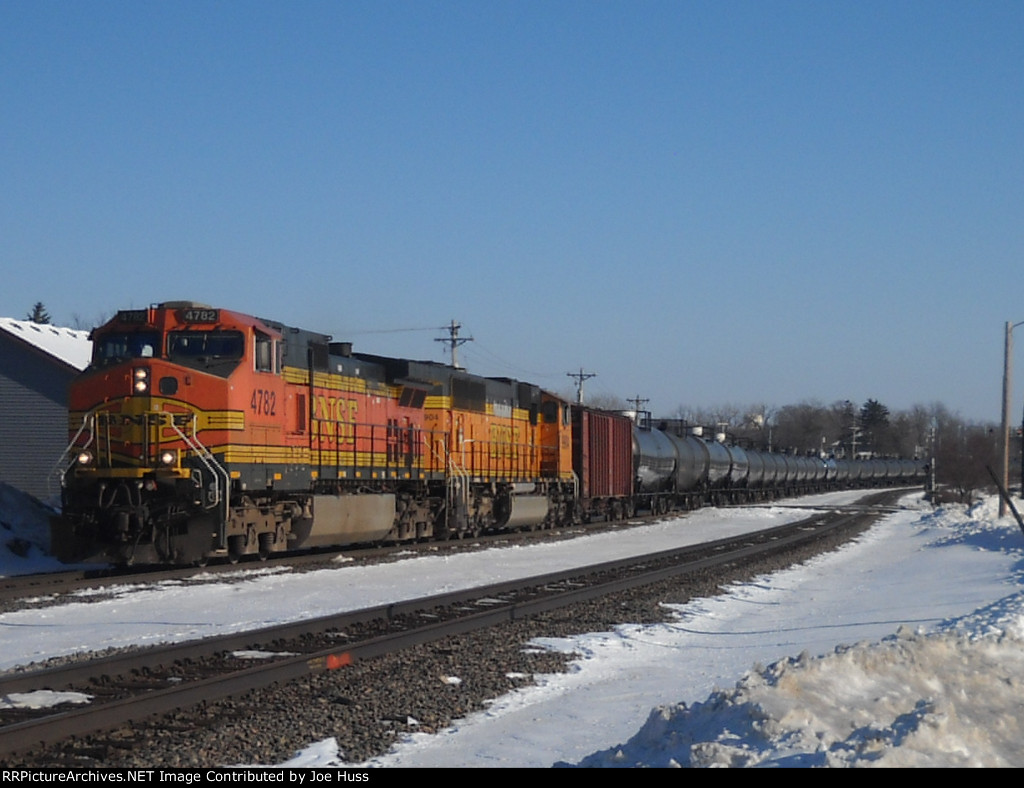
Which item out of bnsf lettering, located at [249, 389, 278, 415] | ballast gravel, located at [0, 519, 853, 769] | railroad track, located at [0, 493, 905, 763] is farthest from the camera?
bnsf lettering, located at [249, 389, 278, 415]

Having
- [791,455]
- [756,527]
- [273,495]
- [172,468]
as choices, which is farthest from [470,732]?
[791,455]

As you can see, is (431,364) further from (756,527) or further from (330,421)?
(756,527)

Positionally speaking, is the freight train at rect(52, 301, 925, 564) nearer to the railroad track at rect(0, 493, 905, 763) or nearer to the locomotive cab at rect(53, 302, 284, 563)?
the locomotive cab at rect(53, 302, 284, 563)

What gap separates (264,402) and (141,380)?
6.49 ft

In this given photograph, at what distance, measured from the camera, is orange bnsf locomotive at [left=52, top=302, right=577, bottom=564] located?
55.0 feet

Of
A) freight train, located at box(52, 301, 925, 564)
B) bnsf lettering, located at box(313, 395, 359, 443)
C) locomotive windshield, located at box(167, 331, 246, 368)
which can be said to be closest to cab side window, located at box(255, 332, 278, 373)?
freight train, located at box(52, 301, 925, 564)

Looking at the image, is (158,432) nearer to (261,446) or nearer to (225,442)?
(225,442)

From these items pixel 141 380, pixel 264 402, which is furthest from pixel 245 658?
pixel 264 402

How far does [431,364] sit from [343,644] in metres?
15.9

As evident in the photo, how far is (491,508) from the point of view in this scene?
28.6m

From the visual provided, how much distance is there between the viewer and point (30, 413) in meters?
28.8

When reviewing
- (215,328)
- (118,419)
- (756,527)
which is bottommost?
(756,527)

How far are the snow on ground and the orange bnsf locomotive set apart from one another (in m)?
1.41

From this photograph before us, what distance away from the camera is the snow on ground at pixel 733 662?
566cm
